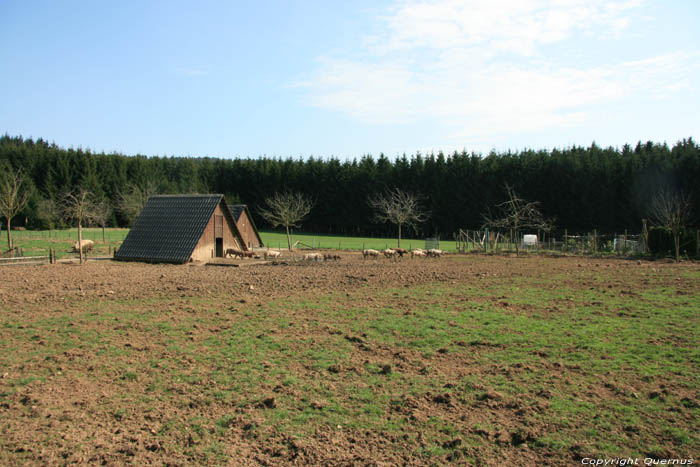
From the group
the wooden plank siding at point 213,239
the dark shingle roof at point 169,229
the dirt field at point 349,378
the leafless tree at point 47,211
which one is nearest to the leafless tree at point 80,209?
the leafless tree at point 47,211

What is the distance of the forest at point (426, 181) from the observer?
55.3 m

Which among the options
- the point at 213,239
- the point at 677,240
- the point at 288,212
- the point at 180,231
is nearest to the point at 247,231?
the point at 288,212

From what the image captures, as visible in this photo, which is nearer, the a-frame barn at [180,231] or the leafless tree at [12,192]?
the a-frame barn at [180,231]

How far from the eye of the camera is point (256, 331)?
10680 millimetres

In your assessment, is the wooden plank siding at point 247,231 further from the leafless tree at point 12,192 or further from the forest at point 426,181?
the forest at point 426,181

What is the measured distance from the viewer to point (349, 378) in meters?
7.73

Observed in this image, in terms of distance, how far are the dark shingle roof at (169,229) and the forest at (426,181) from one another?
38.5 metres

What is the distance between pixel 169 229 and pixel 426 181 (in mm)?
46740

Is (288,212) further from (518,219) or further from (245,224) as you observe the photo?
(518,219)

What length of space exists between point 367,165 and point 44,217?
147 ft

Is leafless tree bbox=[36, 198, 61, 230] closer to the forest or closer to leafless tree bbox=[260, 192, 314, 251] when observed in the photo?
the forest

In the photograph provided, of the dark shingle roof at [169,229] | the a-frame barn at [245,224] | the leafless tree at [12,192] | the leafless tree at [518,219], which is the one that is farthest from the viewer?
the a-frame barn at [245,224]

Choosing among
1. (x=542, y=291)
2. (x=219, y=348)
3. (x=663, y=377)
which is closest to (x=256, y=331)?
(x=219, y=348)

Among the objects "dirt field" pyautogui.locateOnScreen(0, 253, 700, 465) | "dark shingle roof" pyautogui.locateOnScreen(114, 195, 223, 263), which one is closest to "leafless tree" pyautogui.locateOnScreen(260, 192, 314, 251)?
"dark shingle roof" pyautogui.locateOnScreen(114, 195, 223, 263)
